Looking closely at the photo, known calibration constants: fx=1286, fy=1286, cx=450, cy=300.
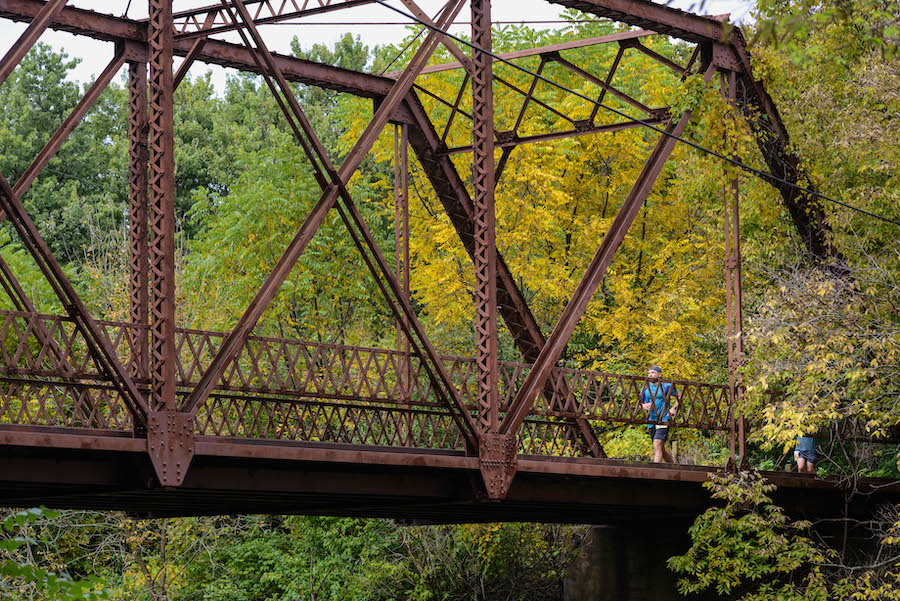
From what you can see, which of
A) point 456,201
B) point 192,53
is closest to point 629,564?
point 456,201

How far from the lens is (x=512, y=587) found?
86.3 feet

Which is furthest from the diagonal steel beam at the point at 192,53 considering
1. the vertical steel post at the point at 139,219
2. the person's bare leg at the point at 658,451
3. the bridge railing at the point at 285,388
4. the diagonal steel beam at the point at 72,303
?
the person's bare leg at the point at 658,451

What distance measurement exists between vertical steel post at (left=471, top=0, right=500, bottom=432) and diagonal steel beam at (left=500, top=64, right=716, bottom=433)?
13.9 inches

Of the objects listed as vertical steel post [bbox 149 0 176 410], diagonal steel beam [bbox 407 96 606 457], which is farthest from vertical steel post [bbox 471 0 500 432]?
diagonal steel beam [bbox 407 96 606 457]

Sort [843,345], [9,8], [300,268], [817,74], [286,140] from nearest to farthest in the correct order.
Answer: [9,8] → [843,345] → [817,74] → [300,268] → [286,140]

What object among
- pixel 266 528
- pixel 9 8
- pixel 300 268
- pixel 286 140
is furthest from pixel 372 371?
pixel 9 8

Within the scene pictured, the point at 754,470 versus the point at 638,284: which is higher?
the point at 638,284

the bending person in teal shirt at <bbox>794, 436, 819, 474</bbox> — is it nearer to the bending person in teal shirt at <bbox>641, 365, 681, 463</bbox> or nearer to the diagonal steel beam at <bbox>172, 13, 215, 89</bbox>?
the bending person in teal shirt at <bbox>641, 365, 681, 463</bbox>

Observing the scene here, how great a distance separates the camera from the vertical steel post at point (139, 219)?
15.1 m

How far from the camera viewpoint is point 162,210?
12789 millimetres

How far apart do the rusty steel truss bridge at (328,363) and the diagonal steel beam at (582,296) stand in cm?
3

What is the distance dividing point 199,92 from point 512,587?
137 feet

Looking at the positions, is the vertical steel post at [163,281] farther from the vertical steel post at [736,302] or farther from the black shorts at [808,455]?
the black shorts at [808,455]

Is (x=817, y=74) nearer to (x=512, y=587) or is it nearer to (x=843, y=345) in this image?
(x=843, y=345)
